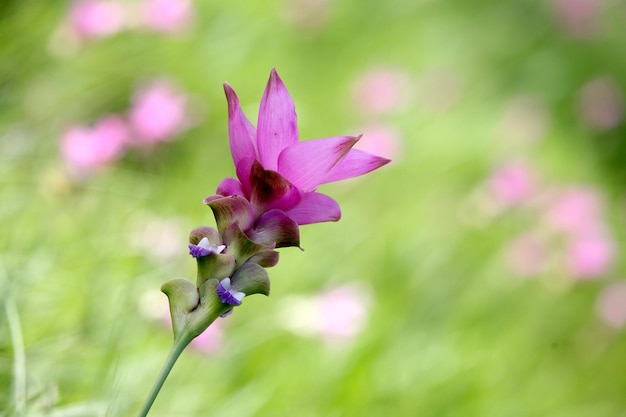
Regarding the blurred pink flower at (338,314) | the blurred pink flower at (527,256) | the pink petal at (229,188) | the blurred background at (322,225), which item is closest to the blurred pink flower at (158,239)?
the blurred background at (322,225)

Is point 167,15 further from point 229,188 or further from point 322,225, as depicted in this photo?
point 229,188

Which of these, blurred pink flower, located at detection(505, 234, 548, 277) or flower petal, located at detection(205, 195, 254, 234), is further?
blurred pink flower, located at detection(505, 234, 548, 277)

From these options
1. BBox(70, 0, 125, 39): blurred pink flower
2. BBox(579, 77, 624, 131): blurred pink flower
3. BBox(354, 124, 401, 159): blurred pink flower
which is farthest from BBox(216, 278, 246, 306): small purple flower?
Result: BBox(579, 77, 624, 131): blurred pink flower

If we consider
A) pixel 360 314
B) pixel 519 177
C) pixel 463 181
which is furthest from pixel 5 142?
pixel 463 181

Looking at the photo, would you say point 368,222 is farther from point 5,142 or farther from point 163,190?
point 5,142

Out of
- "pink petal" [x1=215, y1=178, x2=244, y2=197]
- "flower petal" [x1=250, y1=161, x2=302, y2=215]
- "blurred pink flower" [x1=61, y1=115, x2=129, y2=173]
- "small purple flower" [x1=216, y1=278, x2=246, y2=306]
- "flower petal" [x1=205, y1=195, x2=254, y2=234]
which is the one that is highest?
"blurred pink flower" [x1=61, y1=115, x2=129, y2=173]

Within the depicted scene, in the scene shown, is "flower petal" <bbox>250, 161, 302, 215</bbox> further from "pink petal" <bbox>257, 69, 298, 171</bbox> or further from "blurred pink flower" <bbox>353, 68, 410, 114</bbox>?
"blurred pink flower" <bbox>353, 68, 410, 114</bbox>

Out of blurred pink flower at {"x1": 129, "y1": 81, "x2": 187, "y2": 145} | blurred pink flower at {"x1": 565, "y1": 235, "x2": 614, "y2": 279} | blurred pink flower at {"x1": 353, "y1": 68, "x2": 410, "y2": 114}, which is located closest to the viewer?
blurred pink flower at {"x1": 129, "y1": 81, "x2": 187, "y2": 145}
